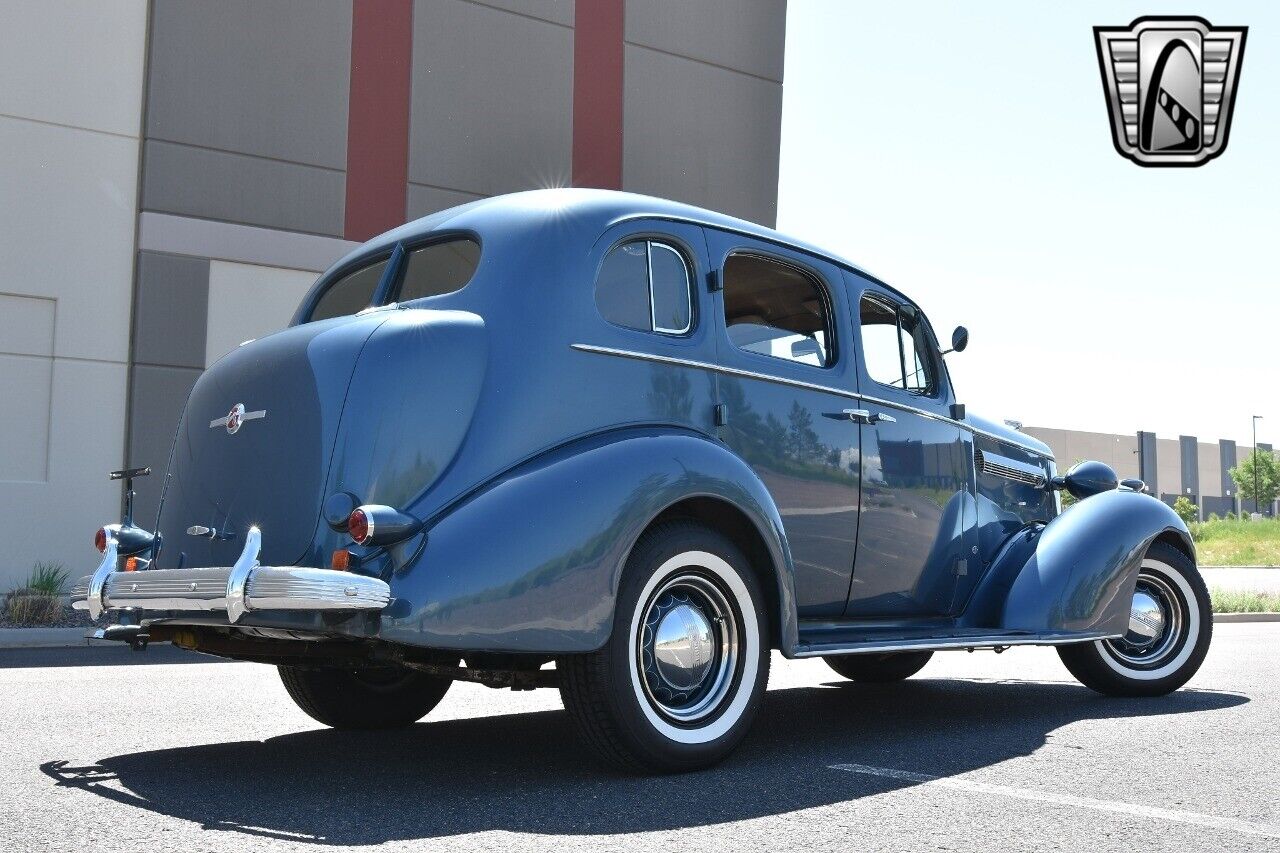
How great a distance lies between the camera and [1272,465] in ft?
240

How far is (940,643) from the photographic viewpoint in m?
5.45

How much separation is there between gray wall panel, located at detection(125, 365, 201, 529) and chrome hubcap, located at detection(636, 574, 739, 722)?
1157 centimetres

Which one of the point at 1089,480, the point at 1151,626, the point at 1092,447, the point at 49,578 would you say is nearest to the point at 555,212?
the point at 1089,480

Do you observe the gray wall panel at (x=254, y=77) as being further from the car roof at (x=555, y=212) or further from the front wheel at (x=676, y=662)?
the front wheel at (x=676, y=662)

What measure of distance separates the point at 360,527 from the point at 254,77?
1302 centimetres

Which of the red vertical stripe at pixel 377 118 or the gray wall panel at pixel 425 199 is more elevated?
the red vertical stripe at pixel 377 118

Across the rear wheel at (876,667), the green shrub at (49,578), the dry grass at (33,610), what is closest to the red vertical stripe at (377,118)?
the green shrub at (49,578)

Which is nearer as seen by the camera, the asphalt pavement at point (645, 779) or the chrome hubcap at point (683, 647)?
the asphalt pavement at point (645, 779)

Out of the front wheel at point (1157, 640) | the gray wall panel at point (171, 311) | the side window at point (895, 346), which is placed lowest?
the front wheel at point (1157, 640)

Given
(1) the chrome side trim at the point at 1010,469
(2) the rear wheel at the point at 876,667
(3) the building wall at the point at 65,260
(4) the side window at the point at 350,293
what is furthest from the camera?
(3) the building wall at the point at 65,260

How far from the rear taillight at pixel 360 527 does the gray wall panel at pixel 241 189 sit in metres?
12.4

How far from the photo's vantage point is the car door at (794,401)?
5199 millimetres

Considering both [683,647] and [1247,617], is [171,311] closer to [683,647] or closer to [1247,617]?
[683,647]

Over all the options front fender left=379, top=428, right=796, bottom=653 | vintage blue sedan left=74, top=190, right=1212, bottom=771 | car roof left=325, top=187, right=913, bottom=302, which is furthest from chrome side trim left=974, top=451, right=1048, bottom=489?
front fender left=379, top=428, right=796, bottom=653
